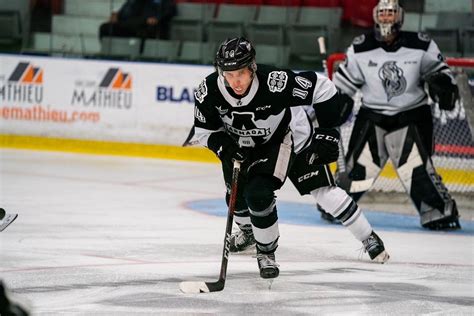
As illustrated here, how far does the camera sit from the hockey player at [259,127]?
451 cm

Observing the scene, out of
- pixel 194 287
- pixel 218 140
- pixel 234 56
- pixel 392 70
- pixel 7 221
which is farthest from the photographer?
pixel 392 70

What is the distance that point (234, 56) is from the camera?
14.4 ft

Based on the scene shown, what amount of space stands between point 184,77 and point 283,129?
4987 mm

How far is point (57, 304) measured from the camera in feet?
13.3

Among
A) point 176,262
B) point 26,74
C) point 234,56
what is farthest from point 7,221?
point 26,74

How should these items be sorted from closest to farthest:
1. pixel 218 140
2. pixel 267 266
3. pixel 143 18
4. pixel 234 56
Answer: pixel 234 56 → pixel 267 266 → pixel 218 140 → pixel 143 18

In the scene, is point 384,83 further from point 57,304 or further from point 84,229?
point 57,304

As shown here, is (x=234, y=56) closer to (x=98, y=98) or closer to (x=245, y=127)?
(x=245, y=127)

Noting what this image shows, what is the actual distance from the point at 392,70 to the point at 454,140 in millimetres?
1082

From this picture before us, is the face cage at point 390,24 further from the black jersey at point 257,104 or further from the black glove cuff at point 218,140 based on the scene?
the black glove cuff at point 218,140

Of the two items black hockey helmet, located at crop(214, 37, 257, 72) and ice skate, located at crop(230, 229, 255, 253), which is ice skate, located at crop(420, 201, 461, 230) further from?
black hockey helmet, located at crop(214, 37, 257, 72)

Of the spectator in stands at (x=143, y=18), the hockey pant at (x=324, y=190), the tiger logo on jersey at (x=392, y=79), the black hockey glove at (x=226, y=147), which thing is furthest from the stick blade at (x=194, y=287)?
the spectator in stands at (x=143, y=18)

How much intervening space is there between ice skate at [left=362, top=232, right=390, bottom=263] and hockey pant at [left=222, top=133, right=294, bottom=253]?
0.55 meters

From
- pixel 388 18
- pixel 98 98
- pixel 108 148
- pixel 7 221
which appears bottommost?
pixel 108 148
